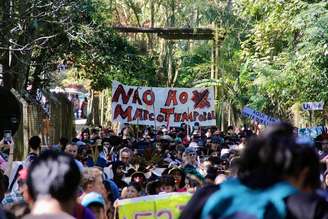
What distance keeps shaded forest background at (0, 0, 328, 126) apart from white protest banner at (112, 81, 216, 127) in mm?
1718

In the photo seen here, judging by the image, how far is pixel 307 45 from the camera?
1978 cm

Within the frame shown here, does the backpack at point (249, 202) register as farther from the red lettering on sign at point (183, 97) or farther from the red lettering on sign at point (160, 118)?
the red lettering on sign at point (183, 97)

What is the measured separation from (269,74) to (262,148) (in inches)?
832

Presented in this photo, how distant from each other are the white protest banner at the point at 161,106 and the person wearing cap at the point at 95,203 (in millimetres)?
16347

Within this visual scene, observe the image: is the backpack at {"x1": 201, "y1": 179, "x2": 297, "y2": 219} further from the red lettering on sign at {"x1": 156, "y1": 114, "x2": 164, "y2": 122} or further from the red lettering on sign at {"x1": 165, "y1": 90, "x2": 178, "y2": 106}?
the red lettering on sign at {"x1": 165, "y1": 90, "x2": 178, "y2": 106}

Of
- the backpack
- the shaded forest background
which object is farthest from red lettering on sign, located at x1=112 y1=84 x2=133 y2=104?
the backpack

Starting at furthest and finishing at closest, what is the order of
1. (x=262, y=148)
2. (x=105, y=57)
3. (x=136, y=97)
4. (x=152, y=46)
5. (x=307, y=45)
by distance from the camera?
1. (x=152, y=46)
2. (x=105, y=57)
3. (x=136, y=97)
4. (x=307, y=45)
5. (x=262, y=148)

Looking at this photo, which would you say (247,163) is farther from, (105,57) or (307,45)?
(105,57)

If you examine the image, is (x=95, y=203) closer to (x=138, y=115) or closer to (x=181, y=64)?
(x=138, y=115)

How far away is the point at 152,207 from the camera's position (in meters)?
7.68

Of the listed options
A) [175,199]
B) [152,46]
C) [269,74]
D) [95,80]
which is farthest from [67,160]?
[152,46]

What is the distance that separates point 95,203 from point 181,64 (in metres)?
35.7

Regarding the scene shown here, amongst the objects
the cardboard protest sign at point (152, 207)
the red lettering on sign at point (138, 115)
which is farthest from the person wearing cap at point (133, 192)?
the red lettering on sign at point (138, 115)

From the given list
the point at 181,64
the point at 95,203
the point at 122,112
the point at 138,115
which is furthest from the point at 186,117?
the point at 95,203
